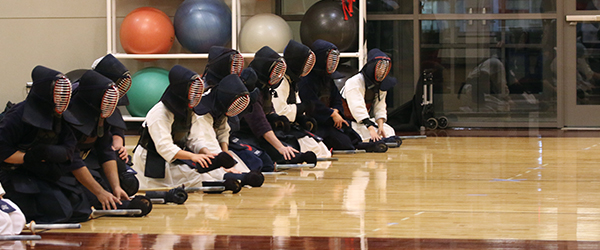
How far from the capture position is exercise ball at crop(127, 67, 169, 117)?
7.50 meters

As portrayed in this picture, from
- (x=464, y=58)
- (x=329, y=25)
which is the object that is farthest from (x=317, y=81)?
(x=464, y=58)

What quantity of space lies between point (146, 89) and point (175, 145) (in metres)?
4.12

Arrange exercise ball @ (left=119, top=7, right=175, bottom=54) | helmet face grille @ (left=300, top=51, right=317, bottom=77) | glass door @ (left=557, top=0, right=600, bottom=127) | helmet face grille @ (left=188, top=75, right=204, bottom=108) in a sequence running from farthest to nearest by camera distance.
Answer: glass door @ (left=557, top=0, right=600, bottom=127) → exercise ball @ (left=119, top=7, right=175, bottom=54) → helmet face grille @ (left=300, top=51, right=317, bottom=77) → helmet face grille @ (left=188, top=75, right=204, bottom=108)

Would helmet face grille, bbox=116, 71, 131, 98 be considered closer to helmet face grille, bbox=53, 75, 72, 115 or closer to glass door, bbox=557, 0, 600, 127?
helmet face grille, bbox=53, 75, 72, 115

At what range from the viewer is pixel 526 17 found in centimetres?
858

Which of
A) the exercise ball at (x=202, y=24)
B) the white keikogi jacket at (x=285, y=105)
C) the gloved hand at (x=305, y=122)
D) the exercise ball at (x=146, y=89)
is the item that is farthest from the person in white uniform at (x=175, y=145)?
the exercise ball at (x=202, y=24)

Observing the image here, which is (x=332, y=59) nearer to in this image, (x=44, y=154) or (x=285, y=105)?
(x=285, y=105)

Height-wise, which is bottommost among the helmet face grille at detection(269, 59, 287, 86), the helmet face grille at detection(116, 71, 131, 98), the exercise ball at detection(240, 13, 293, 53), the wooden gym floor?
the wooden gym floor

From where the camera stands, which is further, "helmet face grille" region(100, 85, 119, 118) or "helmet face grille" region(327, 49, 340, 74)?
"helmet face grille" region(327, 49, 340, 74)

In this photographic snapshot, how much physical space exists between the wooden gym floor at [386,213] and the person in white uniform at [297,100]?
0.39m

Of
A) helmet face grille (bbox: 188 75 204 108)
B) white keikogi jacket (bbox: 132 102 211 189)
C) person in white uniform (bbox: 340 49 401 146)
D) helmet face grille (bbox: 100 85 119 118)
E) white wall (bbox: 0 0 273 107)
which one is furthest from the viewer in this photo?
white wall (bbox: 0 0 273 107)

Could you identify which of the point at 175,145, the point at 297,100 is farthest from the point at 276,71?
the point at 175,145

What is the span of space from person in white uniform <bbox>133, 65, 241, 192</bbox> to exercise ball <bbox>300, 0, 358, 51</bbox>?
3.88 metres

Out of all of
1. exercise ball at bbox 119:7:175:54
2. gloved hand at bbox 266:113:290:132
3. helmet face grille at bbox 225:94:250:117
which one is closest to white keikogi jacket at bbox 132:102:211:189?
helmet face grille at bbox 225:94:250:117
